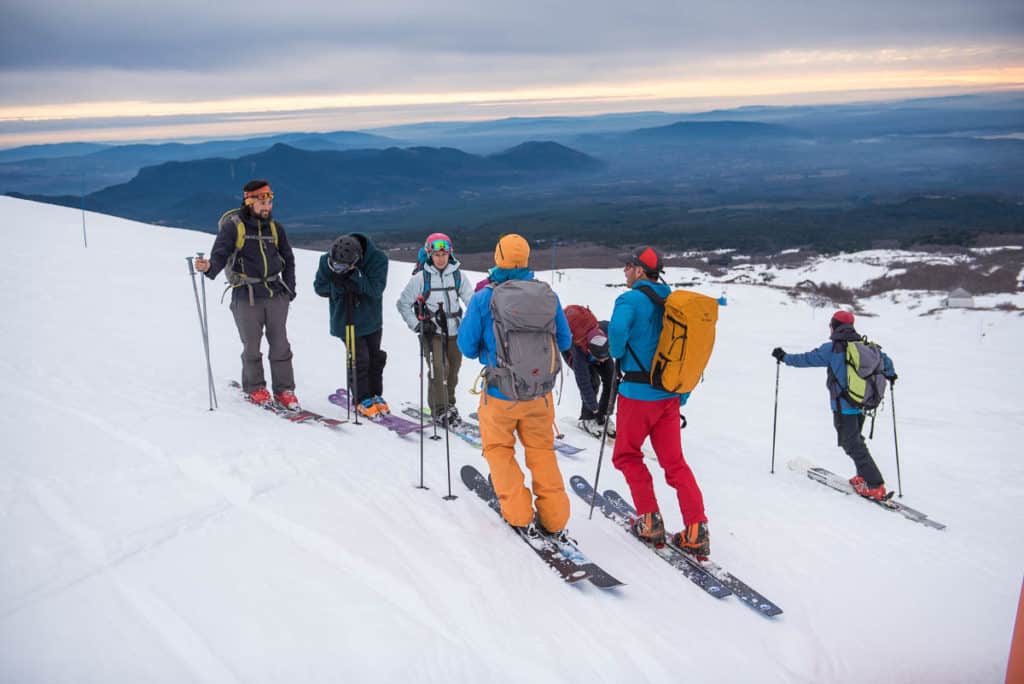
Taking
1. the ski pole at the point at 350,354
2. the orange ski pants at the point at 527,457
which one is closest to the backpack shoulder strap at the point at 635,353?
the orange ski pants at the point at 527,457

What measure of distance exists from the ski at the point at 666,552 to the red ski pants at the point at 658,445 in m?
0.27

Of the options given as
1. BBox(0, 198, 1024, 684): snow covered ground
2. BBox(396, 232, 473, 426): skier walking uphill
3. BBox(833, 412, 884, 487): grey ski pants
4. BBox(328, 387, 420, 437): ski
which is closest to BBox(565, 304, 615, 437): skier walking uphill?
BBox(0, 198, 1024, 684): snow covered ground

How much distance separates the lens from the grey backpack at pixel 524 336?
4.31 meters

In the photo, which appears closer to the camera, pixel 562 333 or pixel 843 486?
pixel 562 333

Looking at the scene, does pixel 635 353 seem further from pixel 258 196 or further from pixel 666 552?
pixel 258 196

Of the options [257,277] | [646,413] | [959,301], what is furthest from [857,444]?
[959,301]

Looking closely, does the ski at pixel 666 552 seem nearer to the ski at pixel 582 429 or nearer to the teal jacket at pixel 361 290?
the ski at pixel 582 429

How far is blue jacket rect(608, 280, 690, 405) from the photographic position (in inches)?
182

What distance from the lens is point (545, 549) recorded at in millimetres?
4590

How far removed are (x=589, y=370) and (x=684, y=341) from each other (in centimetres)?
336

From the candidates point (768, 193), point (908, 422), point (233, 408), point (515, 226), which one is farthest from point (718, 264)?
point (768, 193)

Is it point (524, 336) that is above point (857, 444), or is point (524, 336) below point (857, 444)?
above

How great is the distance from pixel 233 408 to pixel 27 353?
10.2ft

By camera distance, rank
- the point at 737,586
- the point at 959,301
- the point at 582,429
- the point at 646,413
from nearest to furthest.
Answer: the point at 737,586
the point at 646,413
the point at 582,429
the point at 959,301
